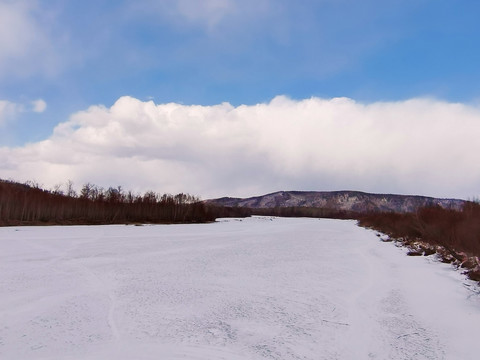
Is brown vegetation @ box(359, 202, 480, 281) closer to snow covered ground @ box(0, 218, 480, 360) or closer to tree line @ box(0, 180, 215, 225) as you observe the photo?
snow covered ground @ box(0, 218, 480, 360)

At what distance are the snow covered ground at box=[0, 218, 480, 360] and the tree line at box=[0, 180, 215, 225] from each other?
2391 centimetres

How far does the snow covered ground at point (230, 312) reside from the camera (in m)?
3.75

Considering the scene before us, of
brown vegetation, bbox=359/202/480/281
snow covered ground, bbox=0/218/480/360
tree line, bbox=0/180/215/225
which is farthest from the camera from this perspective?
tree line, bbox=0/180/215/225

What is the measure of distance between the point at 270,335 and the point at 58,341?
227 centimetres

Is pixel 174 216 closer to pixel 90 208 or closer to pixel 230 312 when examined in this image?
pixel 90 208

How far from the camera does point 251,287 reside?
6816 millimetres

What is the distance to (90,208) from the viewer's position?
37938mm

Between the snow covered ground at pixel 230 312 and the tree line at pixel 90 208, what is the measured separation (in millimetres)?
23909

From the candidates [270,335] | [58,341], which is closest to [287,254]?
[270,335]

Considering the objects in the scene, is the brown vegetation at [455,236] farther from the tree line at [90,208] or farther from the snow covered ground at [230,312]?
the tree line at [90,208]

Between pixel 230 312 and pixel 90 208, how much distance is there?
3627cm

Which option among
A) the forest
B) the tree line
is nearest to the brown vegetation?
the forest

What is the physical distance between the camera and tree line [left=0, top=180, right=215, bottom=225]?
29692 millimetres

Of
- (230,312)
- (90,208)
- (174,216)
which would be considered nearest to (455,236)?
(230,312)
